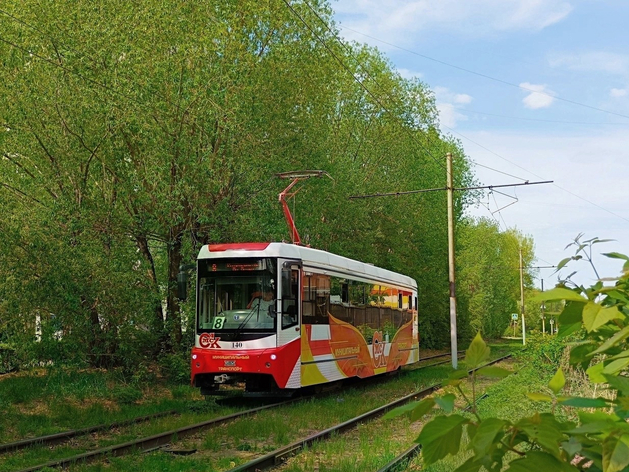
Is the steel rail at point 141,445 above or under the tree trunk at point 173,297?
under

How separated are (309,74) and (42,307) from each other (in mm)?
11908

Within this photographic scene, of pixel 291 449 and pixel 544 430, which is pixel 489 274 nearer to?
pixel 291 449

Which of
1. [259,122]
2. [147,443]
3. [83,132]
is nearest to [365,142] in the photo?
[259,122]

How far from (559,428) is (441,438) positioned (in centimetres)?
23

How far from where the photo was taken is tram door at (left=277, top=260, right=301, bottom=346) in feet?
51.6

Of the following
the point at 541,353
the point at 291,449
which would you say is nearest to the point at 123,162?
the point at 291,449

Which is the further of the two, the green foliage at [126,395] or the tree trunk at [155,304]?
the tree trunk at [155,304]

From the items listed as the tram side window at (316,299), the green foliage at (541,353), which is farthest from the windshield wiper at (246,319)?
the green foliage at (541,353)

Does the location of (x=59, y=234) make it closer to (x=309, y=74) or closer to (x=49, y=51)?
(x=49, y=51)

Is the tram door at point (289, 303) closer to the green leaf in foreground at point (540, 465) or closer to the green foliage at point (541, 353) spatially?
the green foliage at point (541, 353)

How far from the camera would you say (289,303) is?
1611 centimetres

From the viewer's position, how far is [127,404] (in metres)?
15.8

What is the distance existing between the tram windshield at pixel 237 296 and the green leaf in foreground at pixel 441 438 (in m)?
14.4

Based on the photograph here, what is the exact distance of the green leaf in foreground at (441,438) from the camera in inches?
59.4
